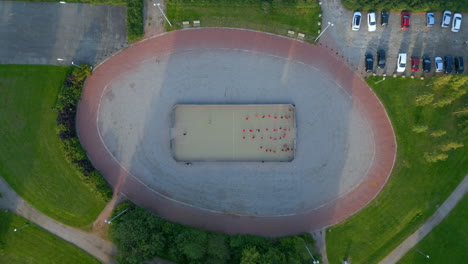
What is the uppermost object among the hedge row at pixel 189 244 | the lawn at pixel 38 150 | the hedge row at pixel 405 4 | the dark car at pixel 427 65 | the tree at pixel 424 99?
the hedge row at pixel 405 4

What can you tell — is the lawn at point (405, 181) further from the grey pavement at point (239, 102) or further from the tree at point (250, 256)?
the tree at point (250, 256)

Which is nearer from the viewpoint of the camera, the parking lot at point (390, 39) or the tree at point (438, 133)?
the tree at point (438, 133)

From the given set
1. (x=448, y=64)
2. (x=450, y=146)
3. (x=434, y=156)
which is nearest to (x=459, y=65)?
(x=448, y=64)

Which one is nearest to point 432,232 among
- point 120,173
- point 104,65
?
point 120,173

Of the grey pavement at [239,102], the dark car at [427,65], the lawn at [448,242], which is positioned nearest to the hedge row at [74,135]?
the grey pavement at [239,102]

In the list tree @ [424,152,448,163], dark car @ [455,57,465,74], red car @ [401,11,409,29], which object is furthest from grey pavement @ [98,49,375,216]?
dark car @ [455,57,465,74]

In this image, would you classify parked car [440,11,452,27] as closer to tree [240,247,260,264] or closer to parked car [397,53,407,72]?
parked car [397,53,407,72]

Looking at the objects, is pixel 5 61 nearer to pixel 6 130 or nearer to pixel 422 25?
pixel 6 130
